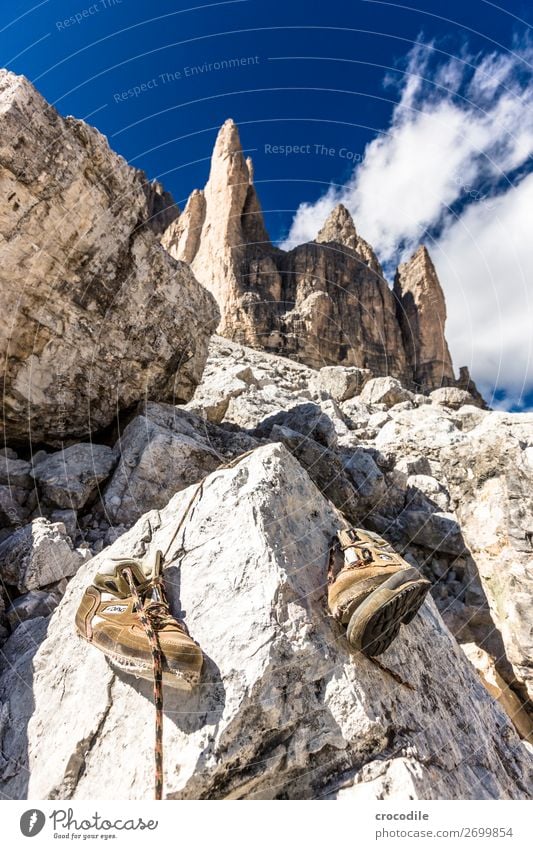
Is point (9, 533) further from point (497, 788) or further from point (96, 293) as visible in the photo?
point (497, 788)

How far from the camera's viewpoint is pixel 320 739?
8.43 ft

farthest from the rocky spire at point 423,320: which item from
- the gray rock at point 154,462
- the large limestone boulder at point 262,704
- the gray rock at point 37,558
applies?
the large limestone boulder at point 262,704

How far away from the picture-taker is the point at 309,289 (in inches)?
2537

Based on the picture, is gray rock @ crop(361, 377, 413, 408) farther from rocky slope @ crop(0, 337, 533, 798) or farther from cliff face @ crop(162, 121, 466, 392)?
cliff face @ crop(162, 121, 466, 392)

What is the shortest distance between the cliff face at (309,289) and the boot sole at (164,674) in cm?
4979

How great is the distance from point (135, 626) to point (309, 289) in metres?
65.9

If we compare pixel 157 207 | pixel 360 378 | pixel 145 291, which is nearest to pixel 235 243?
pixel 157 207

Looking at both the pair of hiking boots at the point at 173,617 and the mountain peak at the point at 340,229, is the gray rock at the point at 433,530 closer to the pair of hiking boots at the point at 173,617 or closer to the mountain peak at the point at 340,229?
the pair of hiking boots at the point at 173,617

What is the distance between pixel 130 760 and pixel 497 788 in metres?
2.46

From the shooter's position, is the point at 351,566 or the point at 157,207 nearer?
the point at 351,566

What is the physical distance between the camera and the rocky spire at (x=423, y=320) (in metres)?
71.5

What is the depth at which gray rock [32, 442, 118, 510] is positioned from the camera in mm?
7465

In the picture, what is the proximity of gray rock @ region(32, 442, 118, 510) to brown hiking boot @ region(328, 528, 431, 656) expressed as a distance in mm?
5839

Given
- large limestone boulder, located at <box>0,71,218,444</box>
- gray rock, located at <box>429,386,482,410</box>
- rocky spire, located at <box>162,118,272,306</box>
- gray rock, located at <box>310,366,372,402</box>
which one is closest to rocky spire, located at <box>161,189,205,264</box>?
rocky spire, located at <box>162,118,272,306</box>
